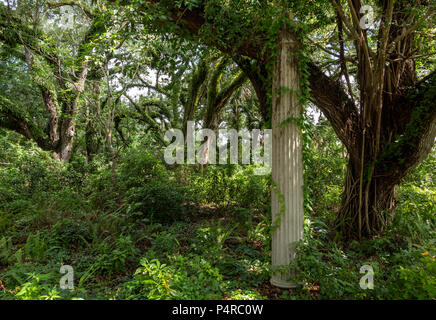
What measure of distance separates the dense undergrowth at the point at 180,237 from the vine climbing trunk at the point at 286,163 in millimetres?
188

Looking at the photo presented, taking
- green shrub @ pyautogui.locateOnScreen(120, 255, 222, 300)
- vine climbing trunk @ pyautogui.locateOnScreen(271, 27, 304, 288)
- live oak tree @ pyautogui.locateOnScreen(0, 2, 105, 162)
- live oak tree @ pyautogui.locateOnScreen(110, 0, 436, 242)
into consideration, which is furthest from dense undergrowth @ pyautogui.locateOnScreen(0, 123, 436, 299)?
live oak tree @ pyautogui.locateOnScreen(0, 2, 105, 162)

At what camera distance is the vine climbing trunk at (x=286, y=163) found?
10.7 ft

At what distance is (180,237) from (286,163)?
8.37 ft

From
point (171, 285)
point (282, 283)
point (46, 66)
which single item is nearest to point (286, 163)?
point (282, 283)

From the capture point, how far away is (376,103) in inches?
164

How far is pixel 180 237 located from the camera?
4.73m

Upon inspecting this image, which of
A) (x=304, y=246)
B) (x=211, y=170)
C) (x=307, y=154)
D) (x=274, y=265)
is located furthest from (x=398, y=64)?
(x=211, y=170)

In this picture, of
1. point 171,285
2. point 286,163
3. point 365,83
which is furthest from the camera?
point 365,83

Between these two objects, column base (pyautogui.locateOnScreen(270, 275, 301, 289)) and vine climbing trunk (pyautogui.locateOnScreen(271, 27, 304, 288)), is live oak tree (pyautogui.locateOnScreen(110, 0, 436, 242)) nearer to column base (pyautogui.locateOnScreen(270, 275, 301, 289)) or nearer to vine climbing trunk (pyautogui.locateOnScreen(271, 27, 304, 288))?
vine climbing trunk (pyautogui.locateOnScreen(271, 27, 304, 288))

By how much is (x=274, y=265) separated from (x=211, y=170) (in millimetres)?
4158

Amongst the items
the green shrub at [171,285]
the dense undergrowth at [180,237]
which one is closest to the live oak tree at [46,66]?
the dense undergrowth at [180,237]

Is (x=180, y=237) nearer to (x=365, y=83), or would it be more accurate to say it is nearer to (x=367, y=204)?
(x=367, y=204)

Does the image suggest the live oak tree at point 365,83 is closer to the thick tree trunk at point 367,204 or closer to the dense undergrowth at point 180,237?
the thick tree trunk at point 367,204

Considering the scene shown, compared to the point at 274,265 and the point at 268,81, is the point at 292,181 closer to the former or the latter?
the point at 274,265
